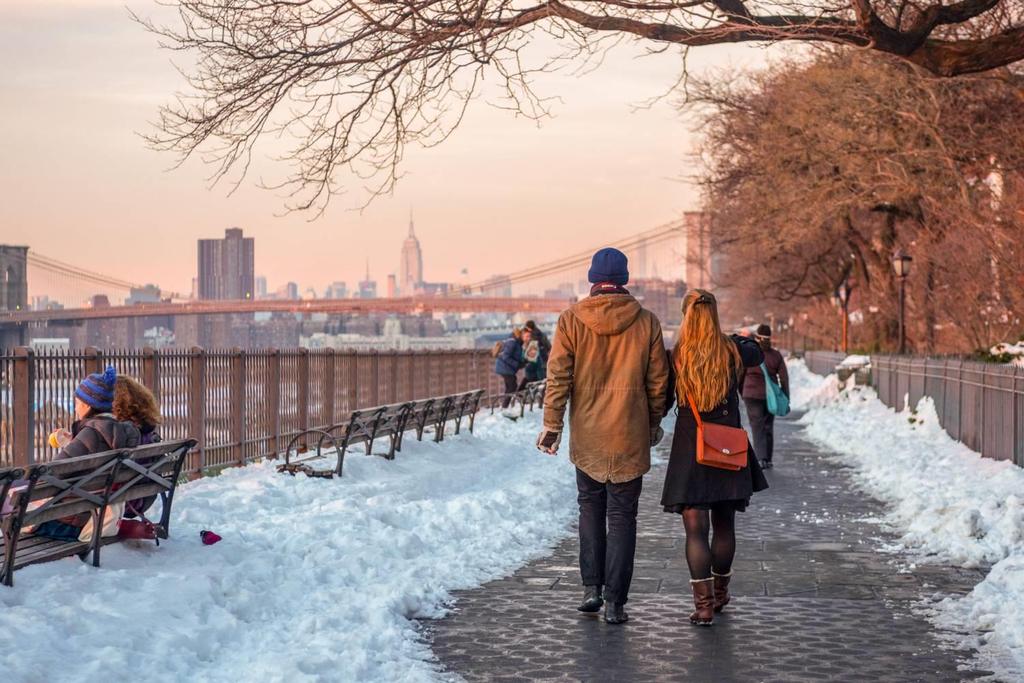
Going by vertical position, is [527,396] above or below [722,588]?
above

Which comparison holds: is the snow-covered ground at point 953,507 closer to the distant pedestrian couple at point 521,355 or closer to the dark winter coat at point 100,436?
the dark winter coat at point 100,436

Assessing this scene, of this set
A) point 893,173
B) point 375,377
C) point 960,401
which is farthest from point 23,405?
point 893,173

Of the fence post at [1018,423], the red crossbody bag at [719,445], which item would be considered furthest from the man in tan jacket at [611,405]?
the fence post at [1018,423]

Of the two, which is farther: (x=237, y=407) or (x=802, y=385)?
(x=802, y=385)

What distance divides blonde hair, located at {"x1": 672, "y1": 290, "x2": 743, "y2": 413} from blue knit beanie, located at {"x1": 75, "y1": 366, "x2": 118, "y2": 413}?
131 inches

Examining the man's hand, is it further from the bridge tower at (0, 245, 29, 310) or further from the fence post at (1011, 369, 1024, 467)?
the bridge tower at (0, 245, 29, 310)

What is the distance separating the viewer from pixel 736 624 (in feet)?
27.3

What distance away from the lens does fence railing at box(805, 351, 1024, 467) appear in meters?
16.2

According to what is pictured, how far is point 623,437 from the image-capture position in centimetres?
827

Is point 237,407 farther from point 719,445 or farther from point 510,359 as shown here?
point 719,445

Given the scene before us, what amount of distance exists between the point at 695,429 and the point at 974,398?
11430mm

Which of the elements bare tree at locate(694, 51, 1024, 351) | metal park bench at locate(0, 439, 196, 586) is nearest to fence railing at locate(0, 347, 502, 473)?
metal park bench at locate(0, 439, 196, 586)

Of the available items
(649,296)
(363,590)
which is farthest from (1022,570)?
(649,296)

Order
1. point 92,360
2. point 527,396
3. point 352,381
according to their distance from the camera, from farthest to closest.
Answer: point 527,396, point 352,381, point 92,360
